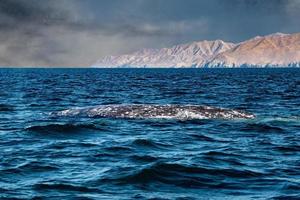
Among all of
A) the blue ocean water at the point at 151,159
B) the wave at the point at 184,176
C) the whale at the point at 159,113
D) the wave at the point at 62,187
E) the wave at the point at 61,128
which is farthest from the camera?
the whale at the point at 159,113

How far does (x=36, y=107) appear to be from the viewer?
3741cm

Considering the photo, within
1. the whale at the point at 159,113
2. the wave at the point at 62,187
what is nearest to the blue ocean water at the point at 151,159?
the wave at the point at 62,187

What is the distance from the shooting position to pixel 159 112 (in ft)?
94.0

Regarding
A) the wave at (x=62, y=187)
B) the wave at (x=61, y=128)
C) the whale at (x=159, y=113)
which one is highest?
the whale at (x=159, y=113)

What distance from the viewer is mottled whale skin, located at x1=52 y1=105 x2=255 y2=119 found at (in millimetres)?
28203

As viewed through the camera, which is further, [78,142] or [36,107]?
[36,107]

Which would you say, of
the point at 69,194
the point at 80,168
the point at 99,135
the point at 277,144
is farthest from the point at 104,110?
the point at 69,194

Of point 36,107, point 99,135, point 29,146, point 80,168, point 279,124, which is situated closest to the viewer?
point 80,168

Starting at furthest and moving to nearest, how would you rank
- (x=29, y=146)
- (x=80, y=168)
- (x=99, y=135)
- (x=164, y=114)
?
(x=164, y=114)
(x=99, y=135)
(x=29, y=146)
(x=80, y=168)

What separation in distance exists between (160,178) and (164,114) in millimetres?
14334

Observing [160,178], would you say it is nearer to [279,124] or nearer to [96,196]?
[96,196]

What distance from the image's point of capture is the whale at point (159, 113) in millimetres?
28188

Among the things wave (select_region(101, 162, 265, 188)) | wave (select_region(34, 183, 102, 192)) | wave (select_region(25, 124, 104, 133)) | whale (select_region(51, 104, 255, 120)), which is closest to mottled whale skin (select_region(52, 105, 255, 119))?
whale (select_region(51, 104, 255, 120))

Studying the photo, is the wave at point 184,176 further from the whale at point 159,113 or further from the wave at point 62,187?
the whale at point 159,113
